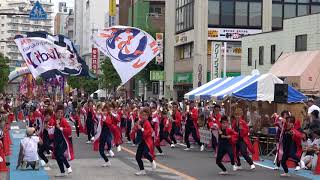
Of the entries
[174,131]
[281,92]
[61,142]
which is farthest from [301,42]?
[61,142]

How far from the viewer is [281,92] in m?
22.5

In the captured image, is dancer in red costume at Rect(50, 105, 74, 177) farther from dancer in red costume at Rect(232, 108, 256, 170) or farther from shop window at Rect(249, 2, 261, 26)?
shop window at Rect(249, 2, 261, 26)

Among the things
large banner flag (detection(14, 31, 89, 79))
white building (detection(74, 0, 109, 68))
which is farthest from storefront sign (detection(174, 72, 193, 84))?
white building (detection(74, 0, 109, 68))

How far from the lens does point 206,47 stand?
4881 cm

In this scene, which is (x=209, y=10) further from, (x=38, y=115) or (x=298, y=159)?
(x=298, y=159)

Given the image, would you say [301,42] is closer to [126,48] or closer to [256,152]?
[126,48]

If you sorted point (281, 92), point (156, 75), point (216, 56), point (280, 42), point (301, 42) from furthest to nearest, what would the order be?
point (156, 75) < point (216, 56) < point (280, 42) < point (301, 42) < point (281, 92)

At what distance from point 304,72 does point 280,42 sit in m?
6.53

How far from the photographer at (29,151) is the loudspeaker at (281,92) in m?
9.48

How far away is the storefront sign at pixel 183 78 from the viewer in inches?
2040

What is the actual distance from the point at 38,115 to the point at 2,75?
62.0 meters

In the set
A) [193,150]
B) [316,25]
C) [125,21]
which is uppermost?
[125,21]

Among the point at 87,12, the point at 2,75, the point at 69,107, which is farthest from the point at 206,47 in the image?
the point at 87,12

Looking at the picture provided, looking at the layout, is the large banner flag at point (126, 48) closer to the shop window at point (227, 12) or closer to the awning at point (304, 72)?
the awning at point (304, 72)
